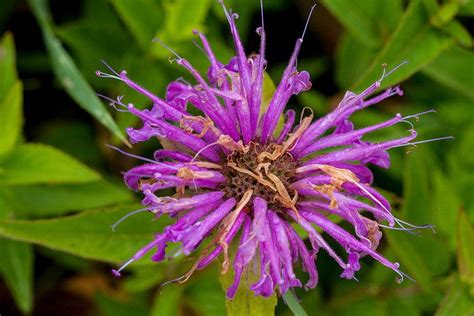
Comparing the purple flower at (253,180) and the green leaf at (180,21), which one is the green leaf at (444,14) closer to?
the purple flower at (253,180)

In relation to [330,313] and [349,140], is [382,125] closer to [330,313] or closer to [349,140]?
[349,140]

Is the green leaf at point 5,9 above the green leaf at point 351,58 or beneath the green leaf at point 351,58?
beneath

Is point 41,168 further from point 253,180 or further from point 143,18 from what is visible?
point 253,180

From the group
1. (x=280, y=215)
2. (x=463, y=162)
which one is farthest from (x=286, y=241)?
(x=463, y=162)

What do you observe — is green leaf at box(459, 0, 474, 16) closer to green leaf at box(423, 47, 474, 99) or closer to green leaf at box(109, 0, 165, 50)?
green leaf at box(423, 47, 474, 99)

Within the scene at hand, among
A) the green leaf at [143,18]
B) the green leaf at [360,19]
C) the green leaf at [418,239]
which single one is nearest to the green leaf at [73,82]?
the green leaf at [143,18]

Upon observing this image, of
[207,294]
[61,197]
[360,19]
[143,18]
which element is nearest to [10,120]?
[61,197]
